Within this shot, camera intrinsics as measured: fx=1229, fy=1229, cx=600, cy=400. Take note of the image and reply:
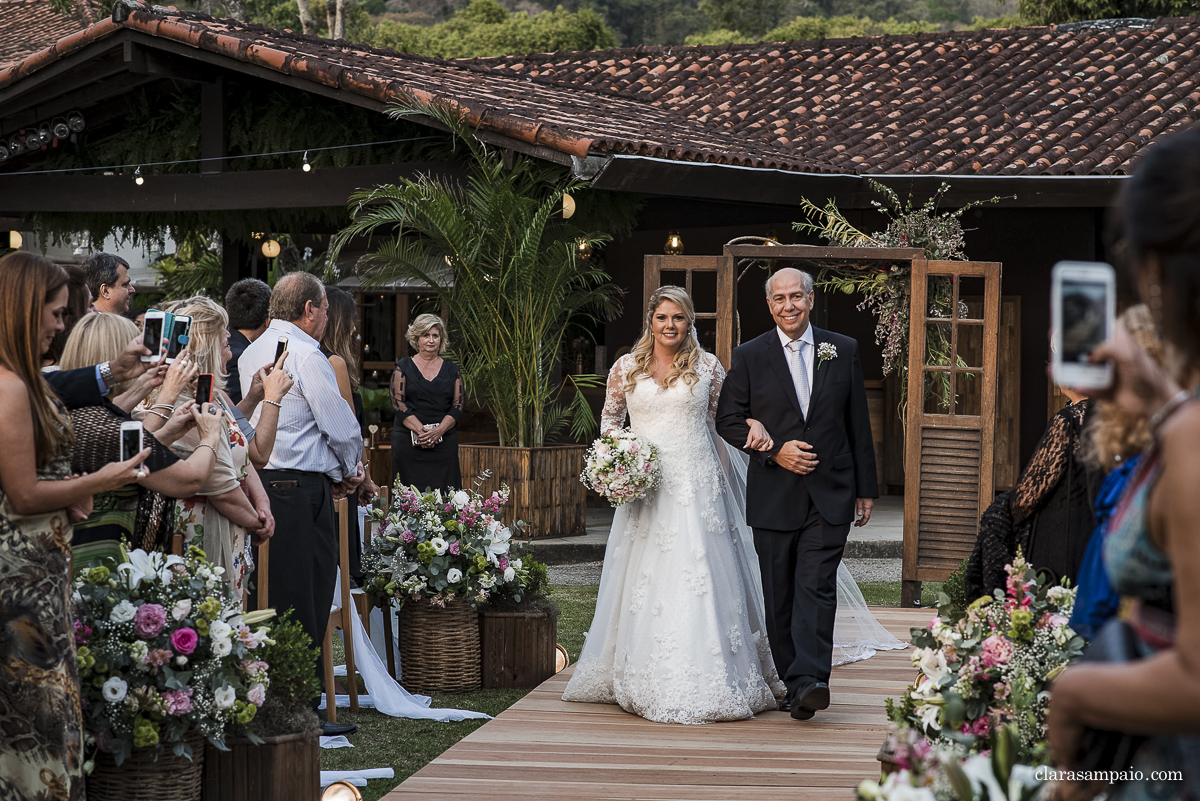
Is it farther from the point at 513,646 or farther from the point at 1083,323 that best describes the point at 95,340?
the point at 1083,323

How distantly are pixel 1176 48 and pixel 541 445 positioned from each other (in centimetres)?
945

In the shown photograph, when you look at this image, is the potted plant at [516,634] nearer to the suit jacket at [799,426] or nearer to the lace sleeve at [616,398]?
the lace sleeve at [616,398]

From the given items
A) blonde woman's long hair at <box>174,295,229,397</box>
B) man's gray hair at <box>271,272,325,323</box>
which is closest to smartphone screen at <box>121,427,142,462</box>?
blonde woman's long hair at <box>174,295,229,397</box>

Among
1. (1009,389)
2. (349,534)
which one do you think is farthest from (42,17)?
(349,534)

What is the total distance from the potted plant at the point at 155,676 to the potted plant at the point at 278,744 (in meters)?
0.11

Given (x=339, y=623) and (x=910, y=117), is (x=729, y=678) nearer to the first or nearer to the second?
(x=339, y=623)

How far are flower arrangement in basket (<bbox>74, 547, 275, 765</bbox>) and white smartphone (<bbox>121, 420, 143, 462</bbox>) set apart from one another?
34 cm

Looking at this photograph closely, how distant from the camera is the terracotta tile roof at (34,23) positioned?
21.4 metres

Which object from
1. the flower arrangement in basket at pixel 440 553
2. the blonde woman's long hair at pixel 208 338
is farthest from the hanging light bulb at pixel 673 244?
the blonde woman's long hair at pixel 208 338

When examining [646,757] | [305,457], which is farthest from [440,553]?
[646,757]

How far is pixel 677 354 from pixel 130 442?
9.22 feet

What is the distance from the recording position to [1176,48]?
1456 cm

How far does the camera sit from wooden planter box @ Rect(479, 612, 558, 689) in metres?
6.07

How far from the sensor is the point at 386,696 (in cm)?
561
